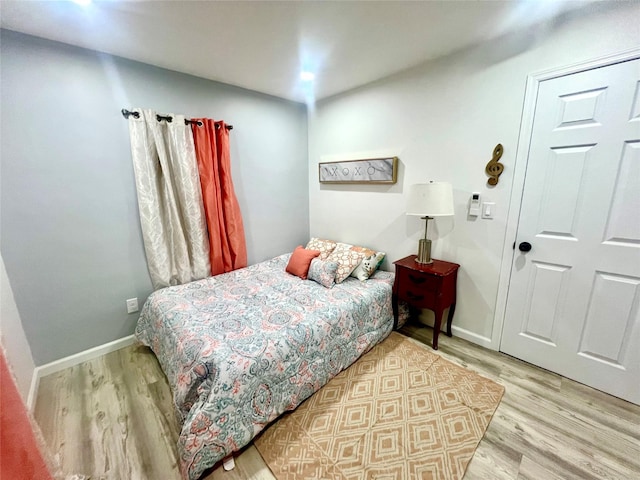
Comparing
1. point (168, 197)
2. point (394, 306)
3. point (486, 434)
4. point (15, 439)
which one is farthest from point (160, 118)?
point (486, 434)

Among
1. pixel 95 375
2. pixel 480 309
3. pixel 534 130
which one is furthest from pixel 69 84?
pixel 480 309

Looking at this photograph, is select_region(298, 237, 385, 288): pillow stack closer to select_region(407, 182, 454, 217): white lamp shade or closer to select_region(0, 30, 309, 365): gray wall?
Result: select_region(407, 182, 454, 217): white lamp shade

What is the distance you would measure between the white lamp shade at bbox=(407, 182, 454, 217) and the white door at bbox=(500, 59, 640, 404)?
0.51 m

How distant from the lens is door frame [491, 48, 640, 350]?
1.49m

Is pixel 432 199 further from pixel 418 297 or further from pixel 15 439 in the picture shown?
pixel 15 439

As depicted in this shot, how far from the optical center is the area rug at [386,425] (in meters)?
1.29

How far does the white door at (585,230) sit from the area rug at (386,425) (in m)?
0.65

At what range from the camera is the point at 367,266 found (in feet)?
8.17

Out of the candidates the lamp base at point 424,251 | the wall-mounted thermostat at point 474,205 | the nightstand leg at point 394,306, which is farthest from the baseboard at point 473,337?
the wall-mounted thermostat at point 474,205

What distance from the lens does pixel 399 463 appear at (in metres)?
1.30

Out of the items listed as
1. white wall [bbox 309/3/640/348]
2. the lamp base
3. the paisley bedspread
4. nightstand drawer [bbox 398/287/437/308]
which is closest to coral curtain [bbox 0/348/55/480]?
the paisley bedspread

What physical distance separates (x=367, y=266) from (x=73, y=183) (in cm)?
247

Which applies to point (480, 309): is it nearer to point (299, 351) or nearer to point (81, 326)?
point (299, 351)

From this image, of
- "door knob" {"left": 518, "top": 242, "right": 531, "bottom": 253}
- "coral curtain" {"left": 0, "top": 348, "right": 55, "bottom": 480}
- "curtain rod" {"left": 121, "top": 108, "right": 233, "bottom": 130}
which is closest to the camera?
"coral curtain" {"left": 0, "top": 348, "right": 55, "bottom": 480}
